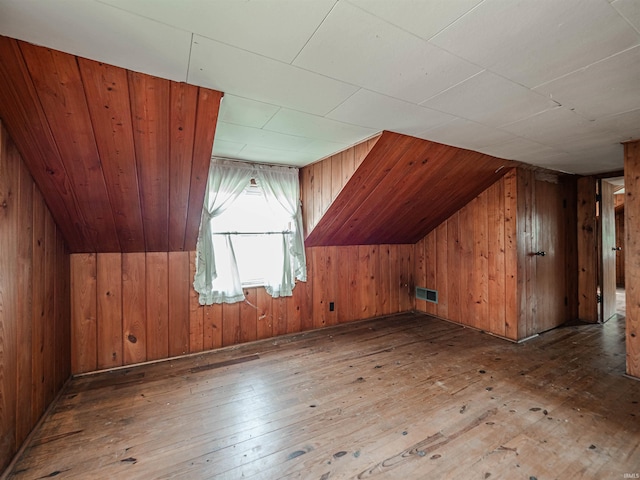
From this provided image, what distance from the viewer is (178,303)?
279 centimetres

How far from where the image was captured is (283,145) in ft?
8.31

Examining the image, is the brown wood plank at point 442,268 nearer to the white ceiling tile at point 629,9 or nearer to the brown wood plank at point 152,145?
the white ceiling tile at point 629,9

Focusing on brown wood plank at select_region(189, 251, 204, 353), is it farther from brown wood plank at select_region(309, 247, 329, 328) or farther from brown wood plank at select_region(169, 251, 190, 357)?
brown wood plank at select_region(309, 247, 329, 328)

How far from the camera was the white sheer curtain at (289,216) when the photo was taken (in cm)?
310

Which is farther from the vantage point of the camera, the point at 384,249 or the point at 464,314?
the point at 384,249

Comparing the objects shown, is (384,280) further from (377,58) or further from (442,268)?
(377,58)

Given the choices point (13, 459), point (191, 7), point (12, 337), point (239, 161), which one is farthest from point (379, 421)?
point (239, 161)

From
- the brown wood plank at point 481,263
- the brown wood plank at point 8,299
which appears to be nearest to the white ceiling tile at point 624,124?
the brown wood plank at point 481,263

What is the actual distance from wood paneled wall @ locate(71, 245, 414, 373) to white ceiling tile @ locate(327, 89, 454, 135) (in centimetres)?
184

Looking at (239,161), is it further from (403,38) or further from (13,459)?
(13,459)

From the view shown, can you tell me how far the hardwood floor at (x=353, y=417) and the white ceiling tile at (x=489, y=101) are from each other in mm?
2040

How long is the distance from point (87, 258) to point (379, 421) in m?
2.77

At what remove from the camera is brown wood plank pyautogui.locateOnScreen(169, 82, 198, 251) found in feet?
5.28

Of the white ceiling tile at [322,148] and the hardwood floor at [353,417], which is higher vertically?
the white ceiling tile at [322,148]
